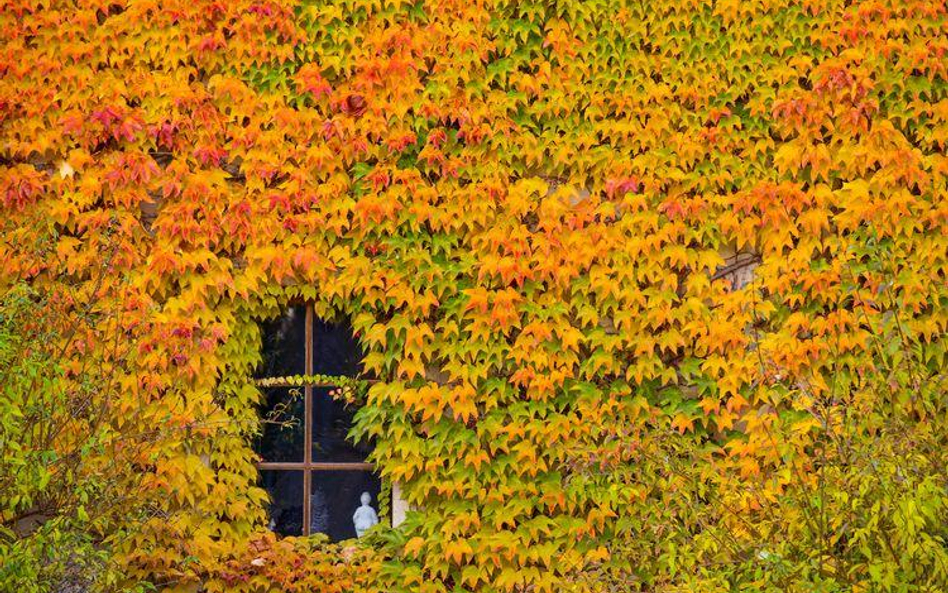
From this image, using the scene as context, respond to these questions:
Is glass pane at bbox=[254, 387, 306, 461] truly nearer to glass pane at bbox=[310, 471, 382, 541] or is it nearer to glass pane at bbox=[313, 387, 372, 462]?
glass pane at bbox=[313, 387, 372, 462]

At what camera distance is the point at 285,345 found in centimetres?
650

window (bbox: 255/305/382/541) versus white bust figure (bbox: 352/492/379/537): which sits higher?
window (bbox: 255/305/382/541)

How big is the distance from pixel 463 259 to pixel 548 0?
1582 mm

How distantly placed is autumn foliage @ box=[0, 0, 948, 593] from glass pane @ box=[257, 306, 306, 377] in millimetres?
154

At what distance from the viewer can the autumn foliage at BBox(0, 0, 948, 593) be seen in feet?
19.9

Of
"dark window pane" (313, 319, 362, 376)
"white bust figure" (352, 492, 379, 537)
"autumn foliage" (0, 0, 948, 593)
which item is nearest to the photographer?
"autumn foliage" (0, 0, 948, 593)

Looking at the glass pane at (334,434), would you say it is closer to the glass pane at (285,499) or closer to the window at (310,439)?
the window at (310,439)

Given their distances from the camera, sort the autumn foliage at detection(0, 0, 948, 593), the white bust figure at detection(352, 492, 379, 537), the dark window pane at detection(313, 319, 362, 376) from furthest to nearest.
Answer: the dark window pane at detection(313, 319, 362, 376)
the white bust figure at detection(352, 492, 379, 537)
the autumn foliage at detection(0, 0, 948, 593)

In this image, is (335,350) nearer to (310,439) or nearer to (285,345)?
(285,345)

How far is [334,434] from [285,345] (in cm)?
59

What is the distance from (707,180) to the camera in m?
6.30

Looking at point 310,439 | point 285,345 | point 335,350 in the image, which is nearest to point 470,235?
point 335,350

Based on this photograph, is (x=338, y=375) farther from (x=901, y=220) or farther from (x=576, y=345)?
(x=901, y=220)

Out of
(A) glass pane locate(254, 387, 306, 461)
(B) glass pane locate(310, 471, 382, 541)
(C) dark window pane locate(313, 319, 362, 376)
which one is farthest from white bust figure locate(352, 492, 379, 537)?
(C) dark window pane locate(313, 319, 362, 376)
